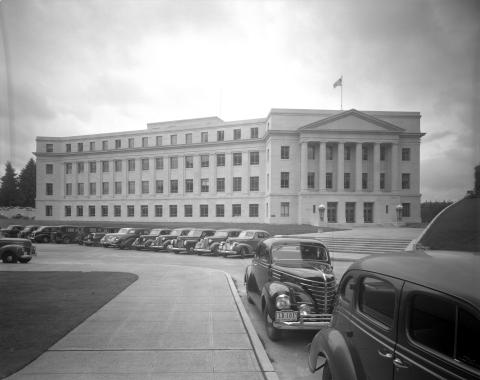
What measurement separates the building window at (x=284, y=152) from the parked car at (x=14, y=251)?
126ft

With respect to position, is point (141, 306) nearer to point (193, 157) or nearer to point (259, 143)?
point (259, 143)

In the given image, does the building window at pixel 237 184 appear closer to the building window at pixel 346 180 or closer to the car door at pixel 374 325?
the building window at pixel 346 180

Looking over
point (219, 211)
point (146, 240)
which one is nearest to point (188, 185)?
point (219, 211)

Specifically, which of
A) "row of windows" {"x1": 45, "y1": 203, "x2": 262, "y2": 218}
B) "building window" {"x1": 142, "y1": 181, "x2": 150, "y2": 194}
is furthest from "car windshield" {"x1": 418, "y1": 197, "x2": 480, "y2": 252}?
"building window" {"x1": 142, "y1": 181, "x2": 150, "y2": 194}

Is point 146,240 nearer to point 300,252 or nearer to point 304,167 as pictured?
point 300,252

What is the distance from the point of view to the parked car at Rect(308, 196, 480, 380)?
2375mm

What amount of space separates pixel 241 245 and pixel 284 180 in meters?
30.8

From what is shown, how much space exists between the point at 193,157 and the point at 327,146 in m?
22.8

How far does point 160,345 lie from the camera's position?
618 cm

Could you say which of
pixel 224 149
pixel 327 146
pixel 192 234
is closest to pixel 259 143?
pixel 224 149

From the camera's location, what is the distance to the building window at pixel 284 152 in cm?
5194

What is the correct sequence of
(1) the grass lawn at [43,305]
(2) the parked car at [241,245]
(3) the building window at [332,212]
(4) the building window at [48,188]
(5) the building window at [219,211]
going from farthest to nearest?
(4) the building window at [48,188], (5) the building window at [219,211], (3) the building window at [332,212], (2) the parked car at [241,245], (1) the grass lawn at [43,305]

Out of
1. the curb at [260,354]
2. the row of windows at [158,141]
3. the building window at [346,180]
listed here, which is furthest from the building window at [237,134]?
the curb at [260,354]

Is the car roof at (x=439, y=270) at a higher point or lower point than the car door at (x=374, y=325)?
higher
